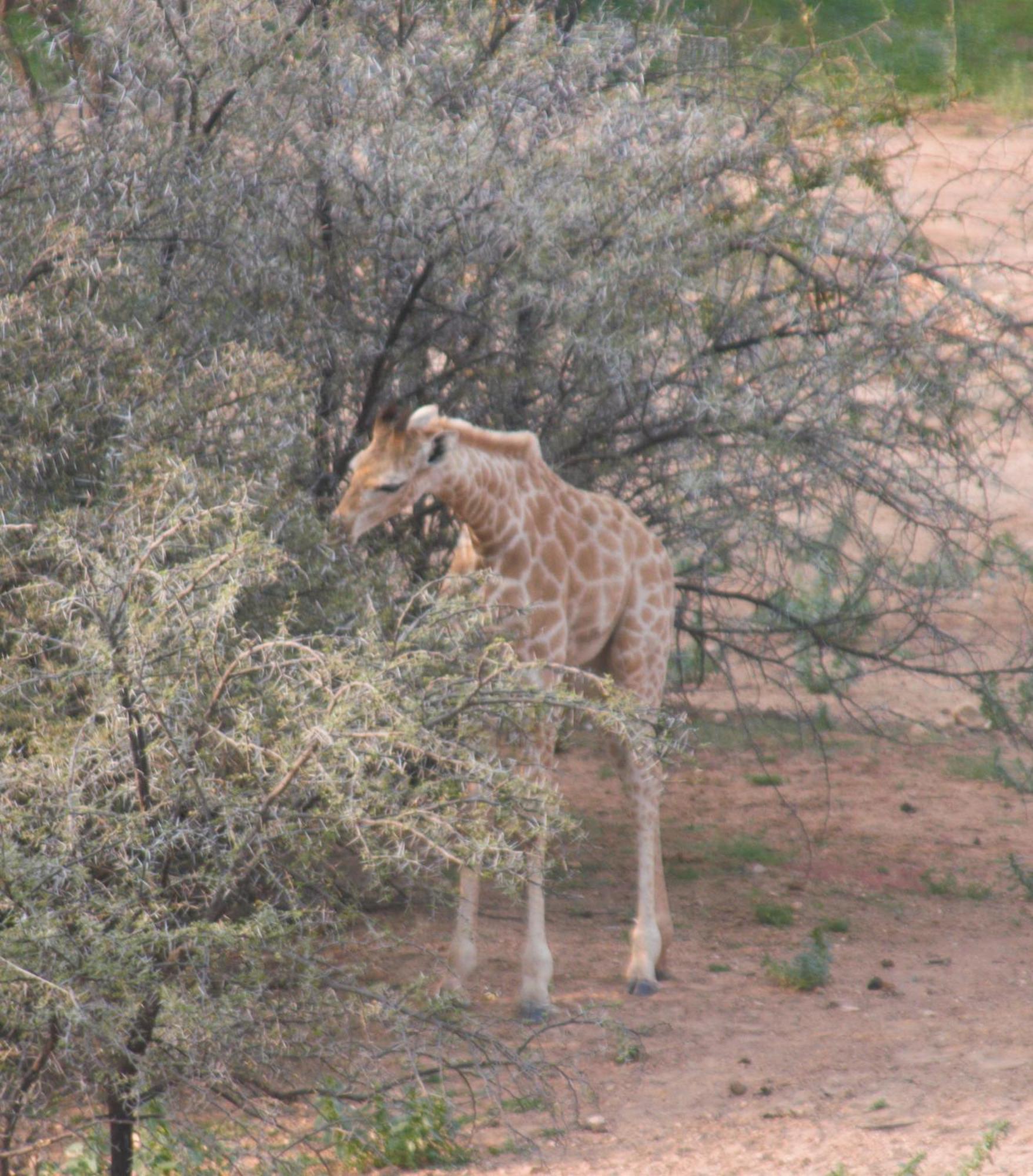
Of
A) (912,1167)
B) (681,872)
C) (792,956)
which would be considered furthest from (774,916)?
(912,1167)

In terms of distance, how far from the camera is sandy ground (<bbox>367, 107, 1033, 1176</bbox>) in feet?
15.7

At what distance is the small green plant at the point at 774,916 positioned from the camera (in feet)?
23.4

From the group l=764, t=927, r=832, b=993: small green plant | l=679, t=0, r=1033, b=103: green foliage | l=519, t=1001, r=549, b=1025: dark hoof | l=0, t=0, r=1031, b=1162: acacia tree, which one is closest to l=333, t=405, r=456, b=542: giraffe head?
l=0, t=0, r=1031, b=1162: acacia tree

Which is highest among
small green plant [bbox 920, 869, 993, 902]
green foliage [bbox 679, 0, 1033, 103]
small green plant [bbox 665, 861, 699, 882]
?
green foliage [bbox 679, 0, 1033, 103]

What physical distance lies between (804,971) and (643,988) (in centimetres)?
66

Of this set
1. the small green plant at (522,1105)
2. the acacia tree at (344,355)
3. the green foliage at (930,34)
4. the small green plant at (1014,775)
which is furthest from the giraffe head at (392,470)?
the green foliage at (930,34)

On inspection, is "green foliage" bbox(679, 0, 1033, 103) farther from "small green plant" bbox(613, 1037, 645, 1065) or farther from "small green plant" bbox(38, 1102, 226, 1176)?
"small green plant" bbox(38, 1102, 226, 1176)

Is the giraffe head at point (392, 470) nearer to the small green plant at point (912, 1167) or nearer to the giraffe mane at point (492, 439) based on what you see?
the giraffe mane at point (492, 439)

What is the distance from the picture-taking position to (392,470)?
5.64 m

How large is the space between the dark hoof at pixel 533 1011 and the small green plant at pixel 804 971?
1049 mm

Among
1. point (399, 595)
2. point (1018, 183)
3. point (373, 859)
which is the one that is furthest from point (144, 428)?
point (1018, 183)

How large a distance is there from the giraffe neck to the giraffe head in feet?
0.28

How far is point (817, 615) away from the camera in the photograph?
9.36 m

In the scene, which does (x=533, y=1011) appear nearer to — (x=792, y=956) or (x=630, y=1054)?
(x=630, y=1054)
